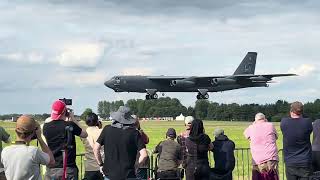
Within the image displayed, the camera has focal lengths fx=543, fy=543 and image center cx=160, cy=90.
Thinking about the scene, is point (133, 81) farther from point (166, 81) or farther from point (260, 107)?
point (260, 107)

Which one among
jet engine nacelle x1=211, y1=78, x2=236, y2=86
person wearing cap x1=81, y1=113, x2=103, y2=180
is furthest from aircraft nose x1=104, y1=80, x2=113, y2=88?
person wearing cap x1=81, y1=113, x2=103, y2=180

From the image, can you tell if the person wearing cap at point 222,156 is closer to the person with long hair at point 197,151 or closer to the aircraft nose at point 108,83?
the person with long hair at point 197,151

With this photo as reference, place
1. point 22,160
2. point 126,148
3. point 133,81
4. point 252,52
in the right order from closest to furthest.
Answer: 1. point 22,160
2. point 126,148
3. point 133,81
4. point 252,52

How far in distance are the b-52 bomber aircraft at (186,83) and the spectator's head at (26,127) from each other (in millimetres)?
57361

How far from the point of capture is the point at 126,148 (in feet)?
22.5

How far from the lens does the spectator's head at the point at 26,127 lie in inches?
217

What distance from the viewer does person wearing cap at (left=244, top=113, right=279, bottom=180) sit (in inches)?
368

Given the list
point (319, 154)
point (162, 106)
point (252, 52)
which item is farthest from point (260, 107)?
point (319, 154)

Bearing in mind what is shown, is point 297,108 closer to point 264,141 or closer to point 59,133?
point 264,141

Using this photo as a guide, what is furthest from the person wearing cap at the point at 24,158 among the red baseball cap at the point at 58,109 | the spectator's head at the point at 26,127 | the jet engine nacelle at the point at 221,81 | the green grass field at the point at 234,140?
the jet engine nacelle at the point at 221,81

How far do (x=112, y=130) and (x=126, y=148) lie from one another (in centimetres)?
30

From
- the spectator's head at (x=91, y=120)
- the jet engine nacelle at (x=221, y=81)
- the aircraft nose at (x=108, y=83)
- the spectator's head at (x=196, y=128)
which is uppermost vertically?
the jet engine nacelle at (x=221, y=81)

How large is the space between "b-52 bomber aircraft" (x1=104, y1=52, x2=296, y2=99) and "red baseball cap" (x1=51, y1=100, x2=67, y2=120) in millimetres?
55660

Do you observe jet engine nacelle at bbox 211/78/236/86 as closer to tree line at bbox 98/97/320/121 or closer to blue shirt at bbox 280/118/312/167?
tree line at bbox 98/97/320/121
